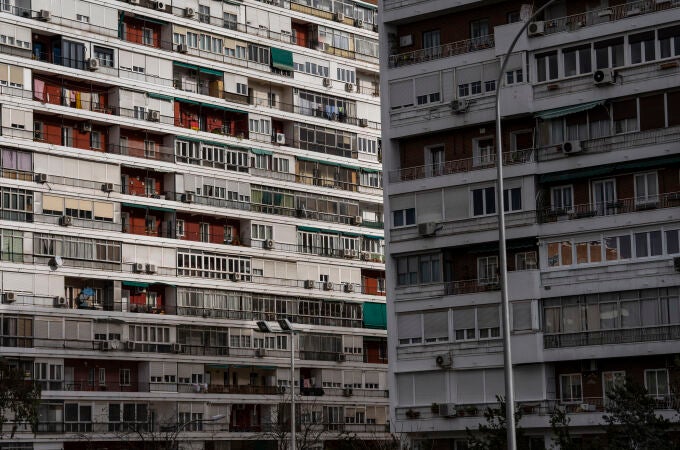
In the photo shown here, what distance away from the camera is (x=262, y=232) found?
298 ft

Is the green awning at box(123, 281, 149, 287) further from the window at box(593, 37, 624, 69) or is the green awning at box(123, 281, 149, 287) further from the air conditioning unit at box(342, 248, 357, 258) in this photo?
the window at box(593, 37, 624, 69)

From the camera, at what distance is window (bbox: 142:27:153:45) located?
8728 cm

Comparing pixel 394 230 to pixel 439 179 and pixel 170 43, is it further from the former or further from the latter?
pixel 170 43

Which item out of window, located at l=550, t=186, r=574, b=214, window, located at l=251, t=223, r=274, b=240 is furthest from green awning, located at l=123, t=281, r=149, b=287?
window, located at l=550, t=186, r=574, b=214

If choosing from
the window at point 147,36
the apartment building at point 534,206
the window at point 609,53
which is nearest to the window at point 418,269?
the apartment building at point 534,206

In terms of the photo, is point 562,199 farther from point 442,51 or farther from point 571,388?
point 442,51

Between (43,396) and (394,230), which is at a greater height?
(394,230)

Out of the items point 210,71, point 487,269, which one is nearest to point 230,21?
point 210,71

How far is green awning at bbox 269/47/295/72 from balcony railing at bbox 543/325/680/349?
3762cm

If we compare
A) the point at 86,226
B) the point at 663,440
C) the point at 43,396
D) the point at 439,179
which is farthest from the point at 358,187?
the point at 663,440

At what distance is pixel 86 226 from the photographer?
269ft

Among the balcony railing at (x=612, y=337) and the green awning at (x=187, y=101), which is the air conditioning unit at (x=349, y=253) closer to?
the green awning at (x=187, y=101)

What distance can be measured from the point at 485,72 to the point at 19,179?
90.6 feet

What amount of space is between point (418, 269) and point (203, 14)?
3092cm
